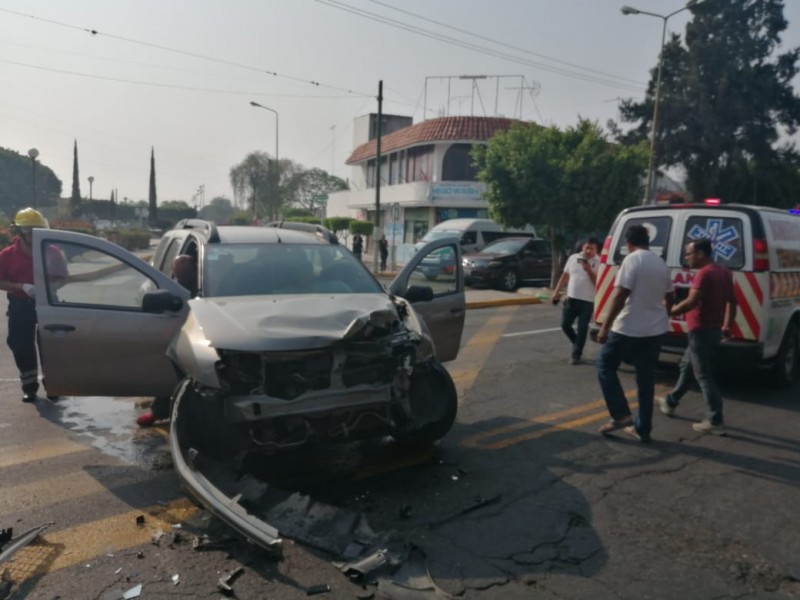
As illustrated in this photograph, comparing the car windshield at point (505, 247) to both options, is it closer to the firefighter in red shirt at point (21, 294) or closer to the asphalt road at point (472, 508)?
the asphalt road at point (472, 508)

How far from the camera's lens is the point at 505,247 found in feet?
76.8

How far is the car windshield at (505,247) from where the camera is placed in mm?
23031

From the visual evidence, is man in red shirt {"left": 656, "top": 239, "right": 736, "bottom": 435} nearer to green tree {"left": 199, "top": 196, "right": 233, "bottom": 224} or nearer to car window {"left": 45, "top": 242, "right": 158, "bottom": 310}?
car window {"left": 45, "top": 242, "right": 158, "bottom": 310}

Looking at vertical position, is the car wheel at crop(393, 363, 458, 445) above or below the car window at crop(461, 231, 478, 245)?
below

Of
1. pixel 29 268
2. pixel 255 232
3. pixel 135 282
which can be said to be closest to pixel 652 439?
pixel 255 232

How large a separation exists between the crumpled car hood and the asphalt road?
1.05 metres

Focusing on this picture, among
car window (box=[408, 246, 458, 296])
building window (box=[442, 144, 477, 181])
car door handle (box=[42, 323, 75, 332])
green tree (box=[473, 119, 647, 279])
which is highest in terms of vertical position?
building window (box=[442, 144, 477, 181])

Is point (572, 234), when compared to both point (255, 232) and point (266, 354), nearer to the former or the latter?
point (255, 232)

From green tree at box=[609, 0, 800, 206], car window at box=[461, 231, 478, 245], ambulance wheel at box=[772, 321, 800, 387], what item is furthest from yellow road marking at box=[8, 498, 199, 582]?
green tree at box=[609, 0, 800, 206]

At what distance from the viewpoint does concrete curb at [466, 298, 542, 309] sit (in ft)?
58.4

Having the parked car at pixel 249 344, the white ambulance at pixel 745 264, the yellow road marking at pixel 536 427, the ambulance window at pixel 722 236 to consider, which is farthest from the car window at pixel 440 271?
the ambulance window at pixel 722 236

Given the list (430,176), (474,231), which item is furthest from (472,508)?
(430,176)

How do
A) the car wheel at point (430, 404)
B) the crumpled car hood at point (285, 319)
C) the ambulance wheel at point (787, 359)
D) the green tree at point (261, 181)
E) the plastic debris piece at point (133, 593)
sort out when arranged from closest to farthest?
the plastic debris piece at point (133, 593) → the crumpled car hood at point (285, 319) → the car wheel at point (430, 404) → the ambulance wheel at point (787, 359) → the green tree at point (261, 181)

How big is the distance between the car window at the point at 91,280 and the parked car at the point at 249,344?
0.01m
